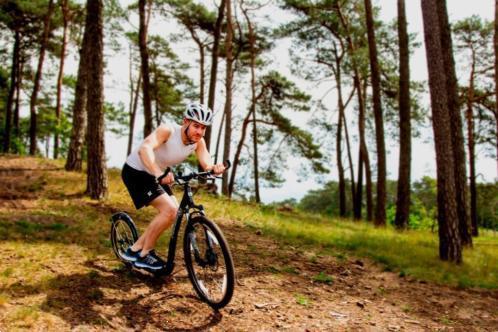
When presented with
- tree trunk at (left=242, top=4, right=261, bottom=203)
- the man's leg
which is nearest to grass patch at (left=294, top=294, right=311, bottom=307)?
the man's leg

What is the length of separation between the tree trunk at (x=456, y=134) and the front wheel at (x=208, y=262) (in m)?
7.87

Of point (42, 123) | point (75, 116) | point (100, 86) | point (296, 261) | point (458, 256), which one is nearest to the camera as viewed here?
point (296, 261)

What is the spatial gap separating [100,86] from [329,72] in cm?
1765

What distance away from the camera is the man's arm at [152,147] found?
15.3 ft

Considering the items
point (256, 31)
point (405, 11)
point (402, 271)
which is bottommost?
point (402, 271)

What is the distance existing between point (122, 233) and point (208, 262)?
6.46ft

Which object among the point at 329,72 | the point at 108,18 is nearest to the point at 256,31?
the point at 329,72

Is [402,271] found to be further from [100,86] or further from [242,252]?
[100,86]

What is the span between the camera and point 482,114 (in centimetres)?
2333

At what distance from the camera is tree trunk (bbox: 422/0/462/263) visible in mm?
8516

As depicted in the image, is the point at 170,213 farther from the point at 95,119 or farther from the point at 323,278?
the point at 95,119

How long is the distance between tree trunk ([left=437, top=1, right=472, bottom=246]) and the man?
779cm

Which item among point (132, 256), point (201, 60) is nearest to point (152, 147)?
point (132, 256)

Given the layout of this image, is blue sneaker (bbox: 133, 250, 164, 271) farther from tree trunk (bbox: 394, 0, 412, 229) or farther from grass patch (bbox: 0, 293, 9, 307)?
tree trunk (bbox: 394, 0, 412, 229)
